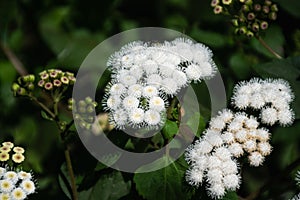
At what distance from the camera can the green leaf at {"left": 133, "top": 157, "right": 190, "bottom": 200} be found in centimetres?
225

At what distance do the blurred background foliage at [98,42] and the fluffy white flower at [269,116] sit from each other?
0.44 feet

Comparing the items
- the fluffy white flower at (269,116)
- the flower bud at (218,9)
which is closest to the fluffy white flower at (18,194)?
the fluffy white flower at (269,116)

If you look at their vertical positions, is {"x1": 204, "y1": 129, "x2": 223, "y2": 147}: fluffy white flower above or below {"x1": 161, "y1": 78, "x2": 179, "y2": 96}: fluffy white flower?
below

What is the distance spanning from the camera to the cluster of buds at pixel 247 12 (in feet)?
8.79

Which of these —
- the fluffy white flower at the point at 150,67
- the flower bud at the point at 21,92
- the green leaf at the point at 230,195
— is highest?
the fluffy white flower at the point at 150,67

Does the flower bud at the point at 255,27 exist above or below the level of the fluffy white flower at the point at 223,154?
above

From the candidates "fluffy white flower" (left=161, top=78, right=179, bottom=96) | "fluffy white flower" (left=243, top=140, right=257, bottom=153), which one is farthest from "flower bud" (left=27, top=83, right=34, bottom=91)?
"fluffy white flower" (left=243, top=140, right=257, bottom=153)

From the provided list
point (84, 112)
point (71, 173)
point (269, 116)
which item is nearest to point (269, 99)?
point (269, 116)

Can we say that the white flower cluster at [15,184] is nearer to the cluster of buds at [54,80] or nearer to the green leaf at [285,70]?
the cluster of buds at [54,80]

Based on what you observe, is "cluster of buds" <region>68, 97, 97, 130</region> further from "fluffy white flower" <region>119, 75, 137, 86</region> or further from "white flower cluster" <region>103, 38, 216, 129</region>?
"fluffy white flower" <region>119, 75, 137, 86</region>

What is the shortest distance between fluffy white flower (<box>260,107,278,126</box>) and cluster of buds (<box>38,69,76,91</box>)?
2.76ft

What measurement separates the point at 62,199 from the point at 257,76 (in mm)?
1087

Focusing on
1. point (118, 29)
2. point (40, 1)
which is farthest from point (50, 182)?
point (40, 1)

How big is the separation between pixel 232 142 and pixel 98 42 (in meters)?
1.79
